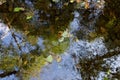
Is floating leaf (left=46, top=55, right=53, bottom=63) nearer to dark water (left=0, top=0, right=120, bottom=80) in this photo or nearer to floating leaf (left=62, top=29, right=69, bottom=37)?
dark water (left=0, top=0, right=120, bottom=80)

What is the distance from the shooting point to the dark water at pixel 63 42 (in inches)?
125

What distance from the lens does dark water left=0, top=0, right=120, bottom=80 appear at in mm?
3176

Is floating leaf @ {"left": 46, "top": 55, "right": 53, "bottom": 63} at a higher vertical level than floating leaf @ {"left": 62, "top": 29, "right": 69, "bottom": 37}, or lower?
lower

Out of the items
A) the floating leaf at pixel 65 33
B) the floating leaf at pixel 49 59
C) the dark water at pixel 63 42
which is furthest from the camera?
the floating leaf at pixel 65 33

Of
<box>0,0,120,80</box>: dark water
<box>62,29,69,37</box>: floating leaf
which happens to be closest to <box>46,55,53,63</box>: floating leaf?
<box>0,0,120,80</box>: dark water

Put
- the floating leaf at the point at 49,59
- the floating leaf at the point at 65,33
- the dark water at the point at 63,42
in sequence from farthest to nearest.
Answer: the floating leaf at the point at 65,33, the floating leaf at the point at 49,59, the dark water at the point at 63,42

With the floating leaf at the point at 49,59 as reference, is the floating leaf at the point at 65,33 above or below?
above

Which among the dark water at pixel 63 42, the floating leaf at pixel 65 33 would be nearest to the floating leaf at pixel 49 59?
the dark water at pixel 63 42

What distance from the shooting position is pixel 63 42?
138 inches

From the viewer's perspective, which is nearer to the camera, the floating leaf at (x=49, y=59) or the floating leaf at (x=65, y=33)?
the floating leaf at (x=49, y=59)

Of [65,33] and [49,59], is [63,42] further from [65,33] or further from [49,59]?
[49,59]

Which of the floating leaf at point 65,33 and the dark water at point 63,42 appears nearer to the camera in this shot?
the dark water at point 63,42

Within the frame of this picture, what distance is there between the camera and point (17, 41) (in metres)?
3.64

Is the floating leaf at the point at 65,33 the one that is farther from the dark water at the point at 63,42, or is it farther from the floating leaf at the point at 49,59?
the floating leaf at the point at 49,59
